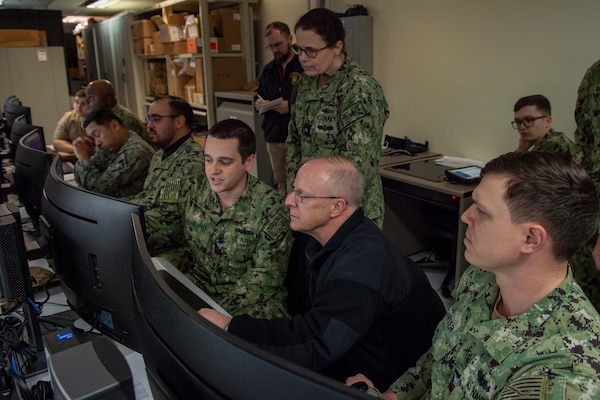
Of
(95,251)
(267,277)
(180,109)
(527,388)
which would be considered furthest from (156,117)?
(527,388)

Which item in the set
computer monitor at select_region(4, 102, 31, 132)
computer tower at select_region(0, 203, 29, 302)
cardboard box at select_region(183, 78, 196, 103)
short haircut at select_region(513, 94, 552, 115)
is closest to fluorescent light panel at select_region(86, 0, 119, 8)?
cardboard box at select_region(183, 78, 196, 103)

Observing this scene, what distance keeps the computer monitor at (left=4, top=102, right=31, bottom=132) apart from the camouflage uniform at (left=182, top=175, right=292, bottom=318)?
5.90 feet

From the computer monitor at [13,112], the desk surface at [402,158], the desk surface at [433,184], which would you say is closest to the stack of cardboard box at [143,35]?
the computer monitor at [13,112]

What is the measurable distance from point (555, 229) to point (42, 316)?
1.35 metres

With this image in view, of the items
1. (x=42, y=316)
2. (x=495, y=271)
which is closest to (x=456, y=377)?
(x=495, y=271)

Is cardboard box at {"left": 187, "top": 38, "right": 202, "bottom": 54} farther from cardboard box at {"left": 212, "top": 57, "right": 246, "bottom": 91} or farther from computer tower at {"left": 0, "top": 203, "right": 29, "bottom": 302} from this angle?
computer tower at {"left": 0, "top": 203, "right": 29, "bottom": 302}

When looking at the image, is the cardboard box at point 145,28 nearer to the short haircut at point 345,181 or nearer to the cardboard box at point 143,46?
the cardboard box at point 143,46

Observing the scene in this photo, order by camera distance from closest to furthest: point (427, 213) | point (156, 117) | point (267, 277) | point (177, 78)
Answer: point (267, 277) < point (156, 117) < point (427, 213) < point (177, 78)

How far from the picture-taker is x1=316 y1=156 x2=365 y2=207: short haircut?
1.35 meters

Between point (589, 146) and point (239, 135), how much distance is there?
1.48 m

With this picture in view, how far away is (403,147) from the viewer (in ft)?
11.1

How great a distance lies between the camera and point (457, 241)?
262 centimetres

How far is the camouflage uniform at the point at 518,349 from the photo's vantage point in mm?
708

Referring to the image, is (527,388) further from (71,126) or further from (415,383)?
(71,126)
